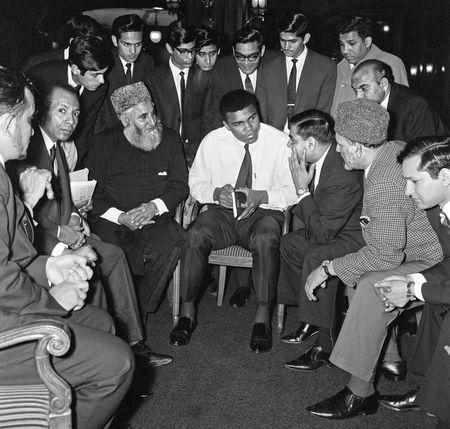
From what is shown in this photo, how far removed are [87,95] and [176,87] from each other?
736 millimetres

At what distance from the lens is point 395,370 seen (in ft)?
9.33

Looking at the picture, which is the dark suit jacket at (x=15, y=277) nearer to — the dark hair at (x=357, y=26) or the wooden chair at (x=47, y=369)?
the wooden chair at (x=47, y=369)

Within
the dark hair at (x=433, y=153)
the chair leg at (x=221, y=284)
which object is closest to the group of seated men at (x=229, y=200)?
the dark hair at (x=433, y=153)

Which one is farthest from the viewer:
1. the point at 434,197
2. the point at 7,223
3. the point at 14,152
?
the point at 434,197

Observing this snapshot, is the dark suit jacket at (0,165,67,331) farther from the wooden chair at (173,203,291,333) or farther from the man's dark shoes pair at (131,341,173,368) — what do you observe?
the wooden chair at (173,203,291,333)

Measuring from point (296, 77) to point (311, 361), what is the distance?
226 cm

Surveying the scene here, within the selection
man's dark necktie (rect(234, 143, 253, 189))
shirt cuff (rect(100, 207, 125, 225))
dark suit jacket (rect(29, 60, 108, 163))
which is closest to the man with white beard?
shirt cuff (rect(100, 207, 125, 225))

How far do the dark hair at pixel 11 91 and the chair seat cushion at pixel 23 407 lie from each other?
98cm

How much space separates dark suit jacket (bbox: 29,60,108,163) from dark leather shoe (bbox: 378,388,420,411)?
259 centimetres

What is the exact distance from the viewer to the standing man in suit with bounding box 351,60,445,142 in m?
3.66

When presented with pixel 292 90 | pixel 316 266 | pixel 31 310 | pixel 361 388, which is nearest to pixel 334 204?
pixel 316 266

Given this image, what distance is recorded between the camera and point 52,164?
2.97 metres

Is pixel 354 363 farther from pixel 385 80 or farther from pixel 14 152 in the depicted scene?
pixel 385 80

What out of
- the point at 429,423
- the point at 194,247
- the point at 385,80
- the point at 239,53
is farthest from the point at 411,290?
the point at 239,53
